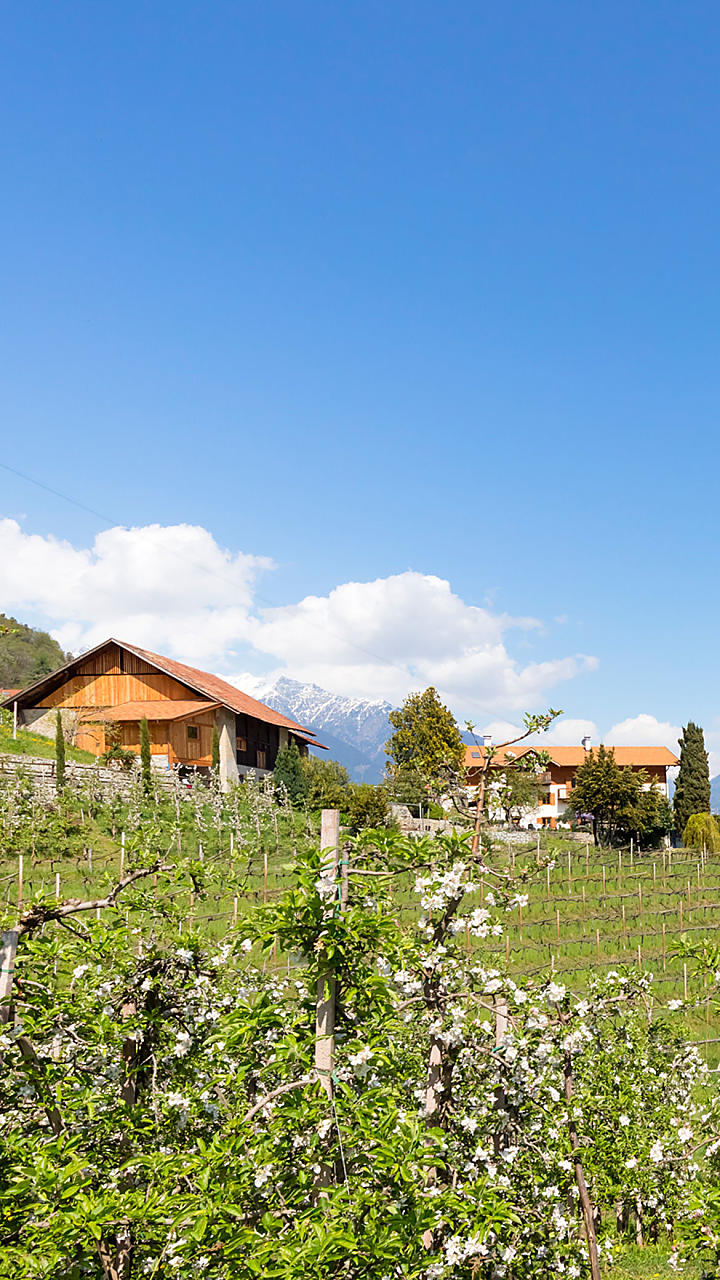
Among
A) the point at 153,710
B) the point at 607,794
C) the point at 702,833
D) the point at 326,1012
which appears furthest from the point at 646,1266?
the point at 607,794

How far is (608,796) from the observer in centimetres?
3528

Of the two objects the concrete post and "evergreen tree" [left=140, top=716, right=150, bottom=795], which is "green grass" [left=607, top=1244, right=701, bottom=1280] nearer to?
"evergreen tree" [left=140, top=716, right=150, bottom=795]

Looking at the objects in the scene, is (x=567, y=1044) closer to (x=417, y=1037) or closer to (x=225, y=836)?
(x=417, y=1037)

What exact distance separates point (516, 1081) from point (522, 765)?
1601 millimetres

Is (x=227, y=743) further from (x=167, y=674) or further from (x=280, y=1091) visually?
(x=280, y=1091)

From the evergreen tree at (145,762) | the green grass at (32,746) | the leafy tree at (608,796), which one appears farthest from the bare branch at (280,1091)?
the leafy tree at (608,796)

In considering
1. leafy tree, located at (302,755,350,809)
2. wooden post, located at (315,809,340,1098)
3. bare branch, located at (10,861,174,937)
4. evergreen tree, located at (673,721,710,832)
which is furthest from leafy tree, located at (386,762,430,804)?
wooden post, located at (315,809,340,1098)

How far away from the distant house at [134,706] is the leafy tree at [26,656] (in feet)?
67.3

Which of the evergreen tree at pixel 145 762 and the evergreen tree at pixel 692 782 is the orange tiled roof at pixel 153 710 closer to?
the evergreen tree at pixel 145 762

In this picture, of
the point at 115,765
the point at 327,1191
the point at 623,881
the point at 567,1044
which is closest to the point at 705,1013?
the point at 623,881

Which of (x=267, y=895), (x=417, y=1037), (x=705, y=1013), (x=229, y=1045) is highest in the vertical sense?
(x=229, y=1045)

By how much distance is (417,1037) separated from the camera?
5.09m

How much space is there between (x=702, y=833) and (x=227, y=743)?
18.4 metres

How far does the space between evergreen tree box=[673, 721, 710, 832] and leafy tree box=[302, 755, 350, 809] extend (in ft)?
51.4
